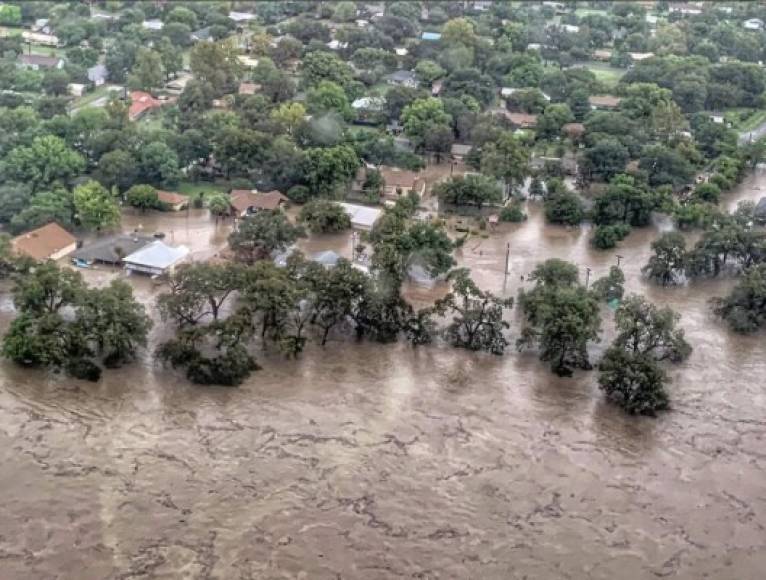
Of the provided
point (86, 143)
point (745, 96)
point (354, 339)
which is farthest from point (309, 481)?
point (745, 96)

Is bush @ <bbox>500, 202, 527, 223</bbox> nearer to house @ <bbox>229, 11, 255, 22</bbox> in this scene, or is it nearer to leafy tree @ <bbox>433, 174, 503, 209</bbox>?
leafy tree @ <bbox>433, 174, 503, 209</bbox>

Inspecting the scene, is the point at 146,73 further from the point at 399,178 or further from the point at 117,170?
the point at 399,178

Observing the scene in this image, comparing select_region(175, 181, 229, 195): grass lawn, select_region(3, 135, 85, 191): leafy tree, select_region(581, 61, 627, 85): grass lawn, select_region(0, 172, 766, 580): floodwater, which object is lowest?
select_region(0, 172, 766, 580): floodwater

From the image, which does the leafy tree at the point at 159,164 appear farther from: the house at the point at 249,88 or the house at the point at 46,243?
the house at the point at 249,88

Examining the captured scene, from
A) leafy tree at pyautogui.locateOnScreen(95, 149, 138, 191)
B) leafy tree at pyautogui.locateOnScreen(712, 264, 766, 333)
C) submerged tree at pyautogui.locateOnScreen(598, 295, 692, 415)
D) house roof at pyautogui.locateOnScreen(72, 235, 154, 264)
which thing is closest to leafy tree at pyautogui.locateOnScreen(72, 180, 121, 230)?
house roof at pyautogui.locateOnScreen(72, 235, 154, 264)

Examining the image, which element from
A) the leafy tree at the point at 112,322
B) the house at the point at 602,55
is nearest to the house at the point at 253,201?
the leafy tree at the point at 112,322

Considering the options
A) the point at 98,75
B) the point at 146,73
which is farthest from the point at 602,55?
the point at 98,75

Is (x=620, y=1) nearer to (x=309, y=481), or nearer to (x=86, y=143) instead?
(x=86, y=143)
